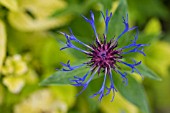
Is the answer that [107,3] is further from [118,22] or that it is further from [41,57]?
→ [41,57]

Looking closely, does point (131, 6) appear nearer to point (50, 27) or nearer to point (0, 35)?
point (50, 27)

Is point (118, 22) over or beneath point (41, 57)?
beneath

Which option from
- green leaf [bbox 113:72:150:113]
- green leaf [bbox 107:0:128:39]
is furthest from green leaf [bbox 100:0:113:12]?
green leaf [bbox 113:72:150:113]

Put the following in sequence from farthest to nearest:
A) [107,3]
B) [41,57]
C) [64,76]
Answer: [41,57] < [107,3] < [64,76]

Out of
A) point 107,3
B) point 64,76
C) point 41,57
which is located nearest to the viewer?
point 64,76

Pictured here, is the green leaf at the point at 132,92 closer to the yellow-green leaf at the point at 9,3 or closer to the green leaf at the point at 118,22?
the green leaf at the point at 118,22

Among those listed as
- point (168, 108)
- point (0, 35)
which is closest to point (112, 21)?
point (0, 35)

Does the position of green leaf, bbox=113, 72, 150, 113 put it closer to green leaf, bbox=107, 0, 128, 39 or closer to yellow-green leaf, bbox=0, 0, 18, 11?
green leaf, bbox=107, 0, 128, 39

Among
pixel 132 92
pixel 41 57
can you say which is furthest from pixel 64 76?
pixel 41 57

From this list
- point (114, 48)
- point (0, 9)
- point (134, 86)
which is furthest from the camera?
point (0, 9)
